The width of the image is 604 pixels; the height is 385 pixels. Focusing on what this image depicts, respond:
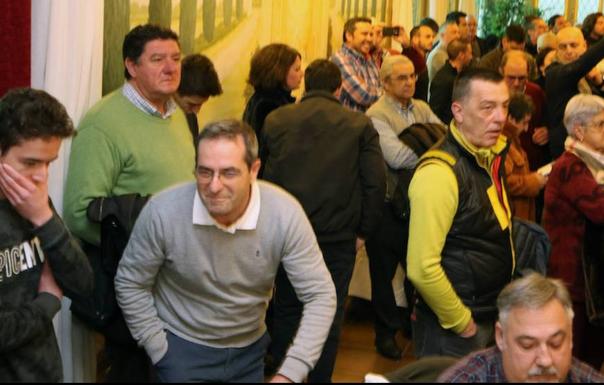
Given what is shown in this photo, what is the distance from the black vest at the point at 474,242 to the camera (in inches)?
159

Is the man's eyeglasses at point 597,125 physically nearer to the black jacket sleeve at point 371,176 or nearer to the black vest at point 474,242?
the black jacket sleeve at point 371,176

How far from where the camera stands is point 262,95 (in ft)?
21.2

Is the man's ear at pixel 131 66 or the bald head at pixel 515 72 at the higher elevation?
the bald head at pixel 515 72

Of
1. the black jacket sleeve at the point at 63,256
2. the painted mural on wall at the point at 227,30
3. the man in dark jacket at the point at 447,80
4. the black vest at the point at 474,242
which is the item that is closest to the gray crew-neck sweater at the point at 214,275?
the black jacket sleeve at the point at 63,256

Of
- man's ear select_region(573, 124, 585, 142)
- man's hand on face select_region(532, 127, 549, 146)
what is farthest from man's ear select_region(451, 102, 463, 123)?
man's hand on face select_region(532, 127, 549, 146)

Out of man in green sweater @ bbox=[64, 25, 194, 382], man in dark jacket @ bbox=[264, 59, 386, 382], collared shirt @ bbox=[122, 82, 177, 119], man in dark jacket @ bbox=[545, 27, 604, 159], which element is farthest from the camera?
man in dark jacket @ bbox=[545, 27, 604, 159]

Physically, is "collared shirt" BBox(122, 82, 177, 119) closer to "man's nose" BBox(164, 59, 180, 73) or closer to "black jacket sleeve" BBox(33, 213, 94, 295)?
"man's nose" BBox(164, 59, 180, 73)

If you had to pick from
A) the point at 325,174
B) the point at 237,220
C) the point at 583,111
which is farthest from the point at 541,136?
the point at 237,220

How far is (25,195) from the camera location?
319cm

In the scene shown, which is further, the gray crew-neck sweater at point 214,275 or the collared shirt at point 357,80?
the collared shirt at point 357,80

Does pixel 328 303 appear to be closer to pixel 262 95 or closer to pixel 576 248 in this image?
pixel 576 248

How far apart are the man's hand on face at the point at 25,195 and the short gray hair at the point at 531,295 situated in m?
1.42

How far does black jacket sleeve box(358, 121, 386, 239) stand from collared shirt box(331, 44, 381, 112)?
2.20 m

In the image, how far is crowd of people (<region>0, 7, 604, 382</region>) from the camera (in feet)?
10.6
